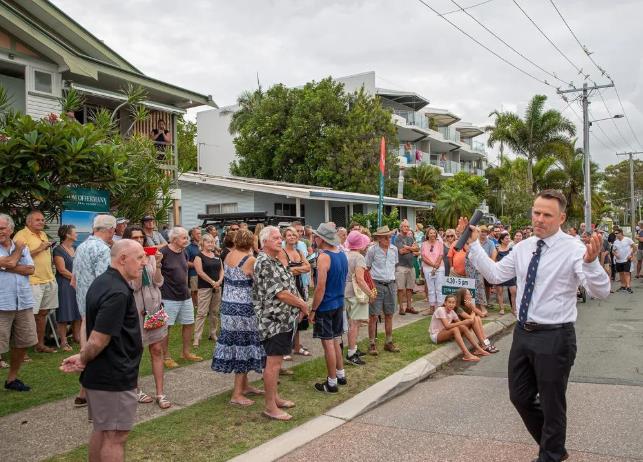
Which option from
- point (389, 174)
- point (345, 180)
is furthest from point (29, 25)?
point (389, 174)

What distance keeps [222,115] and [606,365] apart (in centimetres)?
4152

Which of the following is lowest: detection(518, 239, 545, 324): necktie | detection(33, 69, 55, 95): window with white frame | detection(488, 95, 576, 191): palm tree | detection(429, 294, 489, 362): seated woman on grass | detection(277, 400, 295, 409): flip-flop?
detection(277, 400, 295, 409): flip-flop

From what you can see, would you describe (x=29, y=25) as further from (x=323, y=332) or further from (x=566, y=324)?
(x=566, y=324)

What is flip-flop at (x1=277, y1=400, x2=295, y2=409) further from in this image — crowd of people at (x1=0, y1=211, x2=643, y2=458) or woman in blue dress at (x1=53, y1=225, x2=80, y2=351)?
woman in blue dress at (x1=53, y1=225, x2=80, y2=351)

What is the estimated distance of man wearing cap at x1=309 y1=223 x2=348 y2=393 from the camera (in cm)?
599

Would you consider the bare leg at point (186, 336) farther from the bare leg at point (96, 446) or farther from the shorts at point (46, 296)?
the bare leg at point (96, 446)

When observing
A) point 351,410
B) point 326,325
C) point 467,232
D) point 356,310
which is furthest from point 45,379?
point 467,232

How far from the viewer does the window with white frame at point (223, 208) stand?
22.5 meters

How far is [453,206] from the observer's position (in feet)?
94.4

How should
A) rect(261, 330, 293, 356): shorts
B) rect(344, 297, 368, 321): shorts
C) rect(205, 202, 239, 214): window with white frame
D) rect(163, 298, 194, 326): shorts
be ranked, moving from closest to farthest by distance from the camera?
1. rect(261, 330, 293, 356): shorts
2. rect(163, 298, 194, 326): shorts
3. rect(344, 297, 368, 321): shorts
4. rect(205, 202, 239, 214): window with white frame

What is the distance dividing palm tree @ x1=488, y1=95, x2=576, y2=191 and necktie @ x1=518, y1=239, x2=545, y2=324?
39.6 metres

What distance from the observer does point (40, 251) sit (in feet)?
23.7

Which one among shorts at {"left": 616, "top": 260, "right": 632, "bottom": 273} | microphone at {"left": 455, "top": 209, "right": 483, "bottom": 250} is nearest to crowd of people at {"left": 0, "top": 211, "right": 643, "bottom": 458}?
microphone at {"left": 455, "top": 209, "right": 483, "bottom": 250}

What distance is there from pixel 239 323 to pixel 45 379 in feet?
8.73
